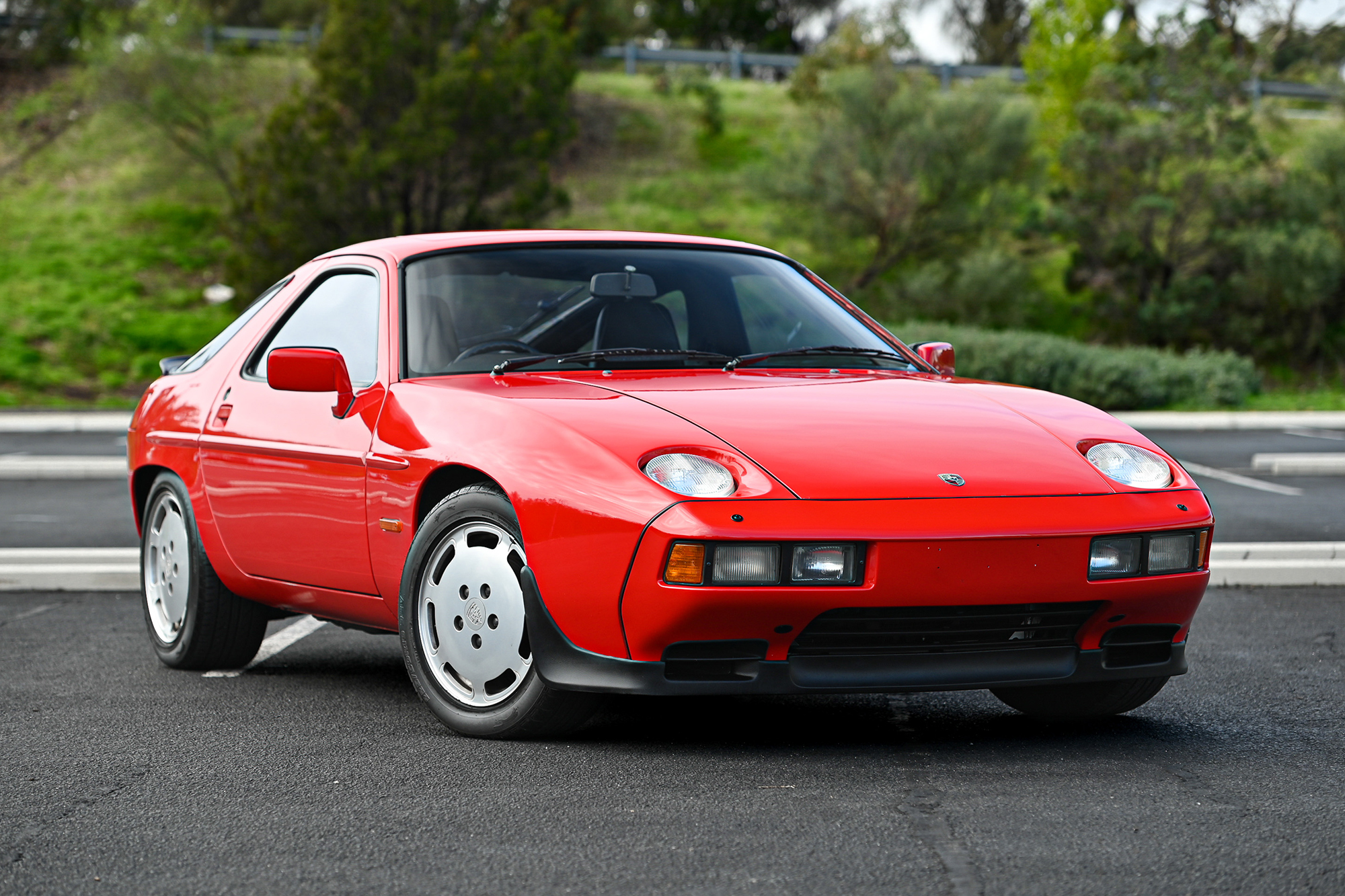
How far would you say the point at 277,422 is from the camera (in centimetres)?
503

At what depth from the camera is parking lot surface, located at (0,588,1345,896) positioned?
9.82 ft

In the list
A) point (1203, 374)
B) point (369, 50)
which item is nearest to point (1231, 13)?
point (1203, 374)

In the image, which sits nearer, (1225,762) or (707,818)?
(707,818)

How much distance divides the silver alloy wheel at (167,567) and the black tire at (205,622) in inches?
0.6

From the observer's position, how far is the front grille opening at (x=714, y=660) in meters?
3.73

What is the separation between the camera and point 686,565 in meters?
3.62

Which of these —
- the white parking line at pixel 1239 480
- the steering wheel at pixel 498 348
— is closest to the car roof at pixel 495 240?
the steering wheel at pixel 498 348

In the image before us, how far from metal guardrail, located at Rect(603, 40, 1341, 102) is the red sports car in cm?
3773

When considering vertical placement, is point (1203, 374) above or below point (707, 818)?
below

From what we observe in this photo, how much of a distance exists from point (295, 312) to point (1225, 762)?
11.0 feet

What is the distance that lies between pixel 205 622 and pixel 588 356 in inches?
71.2

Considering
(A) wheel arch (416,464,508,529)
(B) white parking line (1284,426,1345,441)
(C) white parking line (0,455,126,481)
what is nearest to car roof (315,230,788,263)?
(A) wheel arch (416,464,508,529)

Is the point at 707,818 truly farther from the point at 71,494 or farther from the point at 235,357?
the point at 71,494

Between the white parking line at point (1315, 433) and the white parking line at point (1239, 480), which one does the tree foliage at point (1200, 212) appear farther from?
the white parking line at point (1239, 480)
